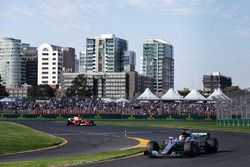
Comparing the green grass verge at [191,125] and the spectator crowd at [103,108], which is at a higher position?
the spectator crowd at [103,108]

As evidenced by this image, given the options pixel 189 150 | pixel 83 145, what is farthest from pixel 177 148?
pixel 83 145

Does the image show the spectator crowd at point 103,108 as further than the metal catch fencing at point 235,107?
Yes

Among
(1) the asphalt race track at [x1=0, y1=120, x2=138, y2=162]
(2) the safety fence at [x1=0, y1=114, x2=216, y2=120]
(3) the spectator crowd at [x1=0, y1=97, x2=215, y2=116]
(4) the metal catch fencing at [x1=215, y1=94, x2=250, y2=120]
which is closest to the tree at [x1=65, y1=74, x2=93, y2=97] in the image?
(3) the spectator crowd at [x1=0, y1=97, x2=215, y2=116]

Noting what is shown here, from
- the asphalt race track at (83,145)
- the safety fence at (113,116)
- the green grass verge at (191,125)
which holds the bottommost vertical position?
the asphalt race track at (83,145)

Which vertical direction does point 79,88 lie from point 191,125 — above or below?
above

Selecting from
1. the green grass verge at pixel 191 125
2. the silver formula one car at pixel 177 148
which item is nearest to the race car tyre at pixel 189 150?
the silver formula one car at pixel 177 148

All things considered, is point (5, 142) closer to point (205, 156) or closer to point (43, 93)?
Answer: point (205, 156)

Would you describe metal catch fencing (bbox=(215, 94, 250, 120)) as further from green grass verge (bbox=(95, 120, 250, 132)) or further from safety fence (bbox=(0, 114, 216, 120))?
safety fence (bbox=(0, 114, 216, 120))

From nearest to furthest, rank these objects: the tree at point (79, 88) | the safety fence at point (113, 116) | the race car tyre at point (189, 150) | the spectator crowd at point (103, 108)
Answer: the race car tyre at point (189, 150) → the safety fence at point (113, 116) → the spectator crowd at point (103, 108) → the tree at point (79, 88)

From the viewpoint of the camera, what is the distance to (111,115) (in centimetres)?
8819

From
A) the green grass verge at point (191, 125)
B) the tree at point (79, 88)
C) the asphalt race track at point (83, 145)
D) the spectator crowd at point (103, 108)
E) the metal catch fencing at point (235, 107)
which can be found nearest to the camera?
the asphalt race track at point (83, 145)

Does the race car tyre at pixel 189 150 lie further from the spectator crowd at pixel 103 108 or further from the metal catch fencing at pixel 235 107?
the spectator crowd at pixel 103 108

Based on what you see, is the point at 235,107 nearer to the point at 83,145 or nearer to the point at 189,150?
the point at 83,145

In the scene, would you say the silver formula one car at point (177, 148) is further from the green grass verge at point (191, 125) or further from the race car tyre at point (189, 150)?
the green grass verge at point (191, 125)
